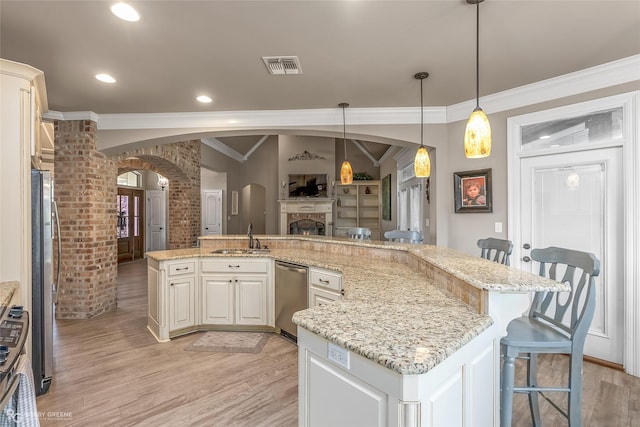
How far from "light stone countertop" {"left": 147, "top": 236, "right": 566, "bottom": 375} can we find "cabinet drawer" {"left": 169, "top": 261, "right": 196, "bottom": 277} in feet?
6.17

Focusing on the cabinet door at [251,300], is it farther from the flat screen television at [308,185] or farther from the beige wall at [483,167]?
the flat screen television at [308,185]

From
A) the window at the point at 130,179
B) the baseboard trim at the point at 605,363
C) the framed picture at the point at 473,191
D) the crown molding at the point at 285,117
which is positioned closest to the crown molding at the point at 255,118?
the crown molding at the point at 285,117

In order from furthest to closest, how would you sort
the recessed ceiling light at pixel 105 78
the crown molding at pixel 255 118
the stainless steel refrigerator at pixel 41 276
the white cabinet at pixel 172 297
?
1. the crown molding at pixel 255 118
2. the white cabinet at pixel 172 297
3. the recessed ceiling light at pixel 105 78
4. the stainless steel refrigerator at pixel 41 276

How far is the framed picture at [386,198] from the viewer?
8055 millimetres

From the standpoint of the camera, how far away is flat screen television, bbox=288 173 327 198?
7.52m

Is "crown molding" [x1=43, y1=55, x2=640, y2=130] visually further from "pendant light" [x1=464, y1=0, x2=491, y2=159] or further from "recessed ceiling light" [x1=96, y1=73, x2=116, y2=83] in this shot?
"pendant light" [x1=464, y1=0, x2=491, y2=159]

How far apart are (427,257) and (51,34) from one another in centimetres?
303

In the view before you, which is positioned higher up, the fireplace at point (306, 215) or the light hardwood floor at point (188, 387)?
the fireplace at point (306, 215)

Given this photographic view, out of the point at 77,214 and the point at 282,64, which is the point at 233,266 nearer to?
the point at 282,64

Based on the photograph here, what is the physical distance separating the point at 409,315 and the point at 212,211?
27.3ft

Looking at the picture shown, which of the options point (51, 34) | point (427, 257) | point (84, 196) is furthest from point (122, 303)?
point (427, 257)

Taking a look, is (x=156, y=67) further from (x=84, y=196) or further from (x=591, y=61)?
(x=591, y=61)

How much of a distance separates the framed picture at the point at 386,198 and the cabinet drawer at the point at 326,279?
218 inches

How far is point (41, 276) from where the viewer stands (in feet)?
7.32
